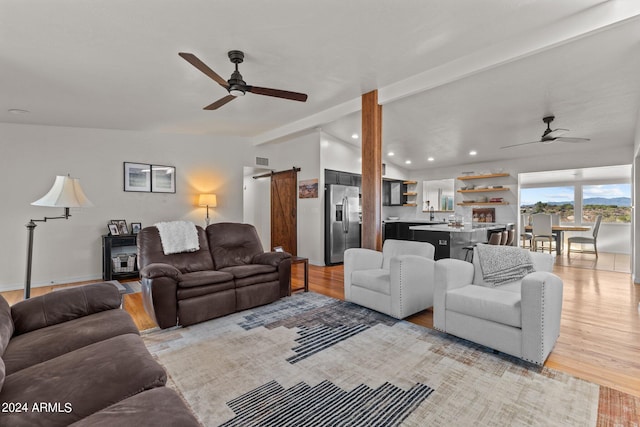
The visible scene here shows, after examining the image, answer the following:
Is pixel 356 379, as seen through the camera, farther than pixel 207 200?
No

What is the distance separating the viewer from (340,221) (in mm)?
6254

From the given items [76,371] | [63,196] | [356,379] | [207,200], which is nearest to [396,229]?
[207,200]

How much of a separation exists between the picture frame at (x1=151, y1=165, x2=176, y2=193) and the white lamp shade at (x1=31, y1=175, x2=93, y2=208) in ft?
9.73

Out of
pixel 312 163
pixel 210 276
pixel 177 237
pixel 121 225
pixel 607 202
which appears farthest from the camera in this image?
pixel 607 202

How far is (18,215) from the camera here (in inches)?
176

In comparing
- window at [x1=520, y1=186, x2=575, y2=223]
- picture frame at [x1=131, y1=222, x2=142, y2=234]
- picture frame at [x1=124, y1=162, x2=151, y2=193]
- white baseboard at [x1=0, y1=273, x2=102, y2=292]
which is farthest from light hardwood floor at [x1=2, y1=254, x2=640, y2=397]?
window at [x1=520, y1=186, x2=575, y2=223]

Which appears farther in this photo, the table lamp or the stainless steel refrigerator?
the stainless steel refrigerator

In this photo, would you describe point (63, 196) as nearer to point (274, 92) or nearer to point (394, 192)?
point (274, 92)

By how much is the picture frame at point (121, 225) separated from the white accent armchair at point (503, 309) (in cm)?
499

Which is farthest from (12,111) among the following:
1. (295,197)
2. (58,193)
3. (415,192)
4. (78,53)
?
(415,192)

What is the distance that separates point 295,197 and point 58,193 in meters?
4.38

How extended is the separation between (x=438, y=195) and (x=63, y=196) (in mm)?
8412

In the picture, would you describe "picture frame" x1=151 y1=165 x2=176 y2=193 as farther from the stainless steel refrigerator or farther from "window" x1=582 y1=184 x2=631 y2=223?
"window" x1=582 y1=184 x2=631 y2=223

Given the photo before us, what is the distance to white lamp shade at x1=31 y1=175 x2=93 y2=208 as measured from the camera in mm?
2467
